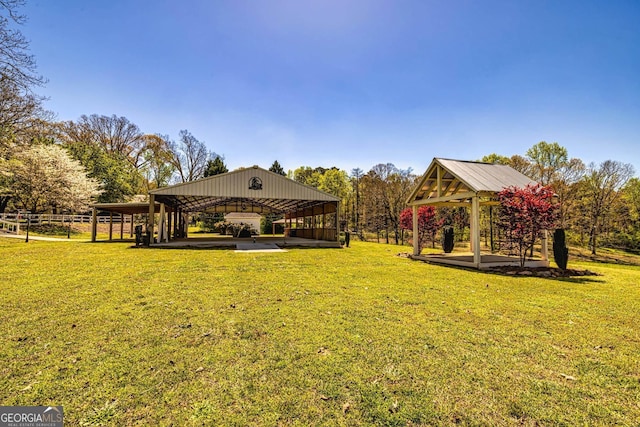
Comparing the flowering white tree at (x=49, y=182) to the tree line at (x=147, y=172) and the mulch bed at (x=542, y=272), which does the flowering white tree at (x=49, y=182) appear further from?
the mulch bed at (x=542, y=272)

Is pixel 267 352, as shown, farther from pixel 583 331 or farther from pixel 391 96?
pixel 391 96

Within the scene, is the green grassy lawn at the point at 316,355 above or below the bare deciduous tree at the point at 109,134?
below

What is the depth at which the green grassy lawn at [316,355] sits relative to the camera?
7.33ft

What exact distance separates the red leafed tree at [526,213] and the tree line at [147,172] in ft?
22.2

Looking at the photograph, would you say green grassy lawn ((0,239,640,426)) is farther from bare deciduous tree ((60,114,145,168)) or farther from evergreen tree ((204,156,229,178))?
bare deciduous tree ((60,114,145,168))

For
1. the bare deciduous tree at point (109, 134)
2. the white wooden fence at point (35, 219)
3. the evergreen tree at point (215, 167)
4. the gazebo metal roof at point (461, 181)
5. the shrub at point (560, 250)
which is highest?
the bare deciduous tree at point (109, 134)

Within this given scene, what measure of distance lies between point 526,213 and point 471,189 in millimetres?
1794

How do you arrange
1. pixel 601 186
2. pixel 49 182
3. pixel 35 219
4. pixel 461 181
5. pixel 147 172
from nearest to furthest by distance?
pixel 461 181 < pixel 35 219 < pixel 49 182 < pixel 601 186 < pixel 147 172

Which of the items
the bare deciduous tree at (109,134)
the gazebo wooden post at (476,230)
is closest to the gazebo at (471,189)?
the gazebo wooden post at (476,230)

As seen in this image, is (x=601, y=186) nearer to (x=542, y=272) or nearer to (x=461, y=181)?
(x=461, y=181)

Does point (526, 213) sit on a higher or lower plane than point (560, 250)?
higher

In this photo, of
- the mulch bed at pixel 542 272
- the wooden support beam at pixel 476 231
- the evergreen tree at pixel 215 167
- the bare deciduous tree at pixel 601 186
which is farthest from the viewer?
the evergreen tree at pixel 215 167

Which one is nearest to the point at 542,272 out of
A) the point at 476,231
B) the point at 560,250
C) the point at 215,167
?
the point at 560,250

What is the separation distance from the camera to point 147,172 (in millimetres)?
40969
